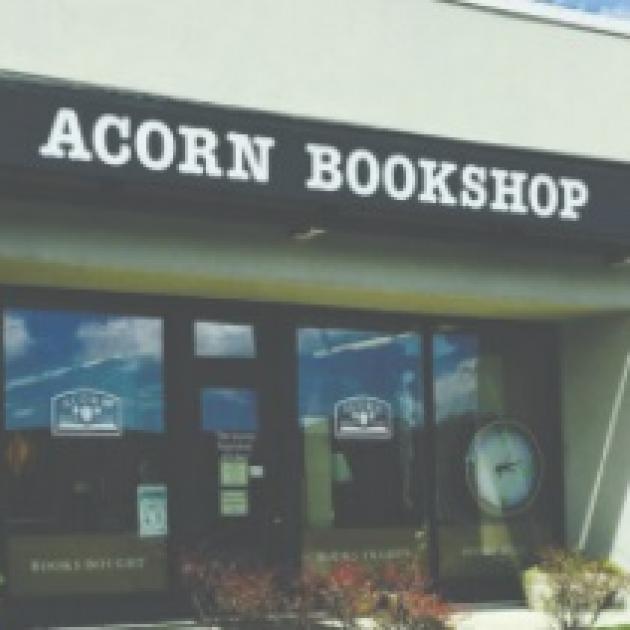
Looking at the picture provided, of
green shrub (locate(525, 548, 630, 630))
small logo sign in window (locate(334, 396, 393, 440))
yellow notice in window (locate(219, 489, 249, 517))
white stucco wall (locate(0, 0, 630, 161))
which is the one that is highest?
white stucco wall (locate(0, 0, 630, 161))

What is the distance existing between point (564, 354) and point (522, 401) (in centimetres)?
68

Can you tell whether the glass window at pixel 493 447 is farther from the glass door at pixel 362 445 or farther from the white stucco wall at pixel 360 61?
the white stucco wall at pixel 360 61

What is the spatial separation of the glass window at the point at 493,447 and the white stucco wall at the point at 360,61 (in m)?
2.27

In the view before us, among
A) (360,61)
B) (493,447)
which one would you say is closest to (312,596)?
(493,447)

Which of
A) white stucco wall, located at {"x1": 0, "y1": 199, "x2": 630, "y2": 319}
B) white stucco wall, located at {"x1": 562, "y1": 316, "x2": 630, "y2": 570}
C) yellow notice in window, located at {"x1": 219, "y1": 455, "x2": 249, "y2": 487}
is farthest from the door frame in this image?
yellow notice in window, located at {"x1": 219, "y1": 455, "x2": 249, "y2": 487}

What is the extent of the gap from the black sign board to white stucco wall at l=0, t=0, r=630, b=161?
814 millimetres

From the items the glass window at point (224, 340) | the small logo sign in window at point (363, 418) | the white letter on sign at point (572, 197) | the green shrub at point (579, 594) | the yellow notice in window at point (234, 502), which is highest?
the white letter on sign at point (572, 197)

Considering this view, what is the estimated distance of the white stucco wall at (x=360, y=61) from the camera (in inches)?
450

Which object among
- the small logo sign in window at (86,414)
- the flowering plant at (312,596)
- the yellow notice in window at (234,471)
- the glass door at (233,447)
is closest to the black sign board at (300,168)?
the glass door at (233,447)

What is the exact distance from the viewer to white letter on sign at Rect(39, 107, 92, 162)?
1043 cm

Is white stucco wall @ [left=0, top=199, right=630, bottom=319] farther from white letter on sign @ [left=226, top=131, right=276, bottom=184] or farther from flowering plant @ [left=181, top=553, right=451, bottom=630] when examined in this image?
flowering plant @ [left=181, top=553, right=451, bottom=630]

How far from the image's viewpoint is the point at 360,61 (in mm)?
12945

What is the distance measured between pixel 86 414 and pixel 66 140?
9.52 ft

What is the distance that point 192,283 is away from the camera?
1214cm
